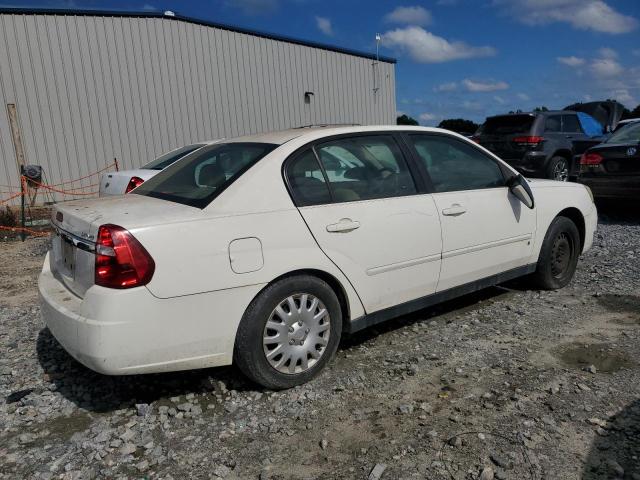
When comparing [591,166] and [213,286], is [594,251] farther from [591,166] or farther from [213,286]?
[213,286]

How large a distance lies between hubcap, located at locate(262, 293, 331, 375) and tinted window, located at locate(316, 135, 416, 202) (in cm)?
69

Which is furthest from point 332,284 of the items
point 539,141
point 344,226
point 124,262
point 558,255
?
point 539,141

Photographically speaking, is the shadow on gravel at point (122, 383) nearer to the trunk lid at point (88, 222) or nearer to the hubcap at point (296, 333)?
the hubcap at point (296, 333)

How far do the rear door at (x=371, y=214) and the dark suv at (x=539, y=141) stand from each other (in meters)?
7.68

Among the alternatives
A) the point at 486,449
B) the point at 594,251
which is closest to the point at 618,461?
the point at 486,449

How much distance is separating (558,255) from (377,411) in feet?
9.13

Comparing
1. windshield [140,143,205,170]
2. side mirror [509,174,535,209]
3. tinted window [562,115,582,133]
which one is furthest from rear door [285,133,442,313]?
tinted window [562,115,582,133]

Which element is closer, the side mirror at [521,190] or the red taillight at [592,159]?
the side mirror at [521,190]

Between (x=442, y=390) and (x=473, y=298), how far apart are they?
184 cm

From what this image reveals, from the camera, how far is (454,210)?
151 inches

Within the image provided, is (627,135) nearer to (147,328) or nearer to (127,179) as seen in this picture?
(127,179)

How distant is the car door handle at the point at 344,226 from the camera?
3.21 m

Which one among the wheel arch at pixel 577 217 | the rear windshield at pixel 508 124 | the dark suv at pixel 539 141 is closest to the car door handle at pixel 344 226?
the wheel arch at pixel 577 217

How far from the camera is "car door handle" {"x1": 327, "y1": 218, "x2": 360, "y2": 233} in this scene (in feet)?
10.5
